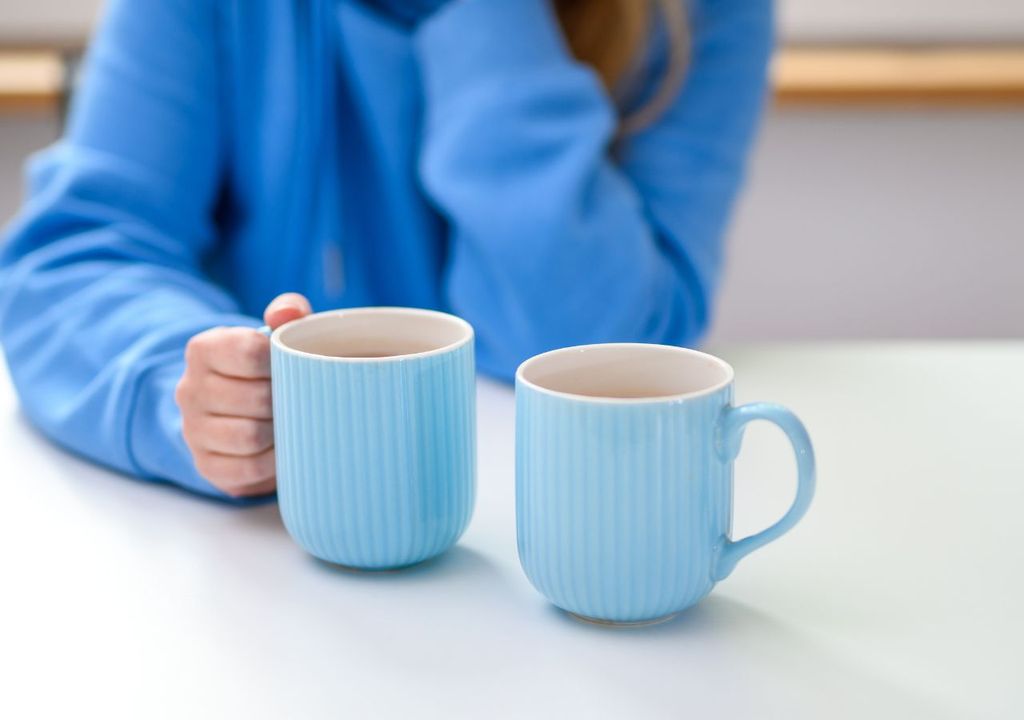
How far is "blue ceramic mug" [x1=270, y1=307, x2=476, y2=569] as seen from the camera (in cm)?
47

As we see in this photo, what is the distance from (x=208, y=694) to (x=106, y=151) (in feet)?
1.63

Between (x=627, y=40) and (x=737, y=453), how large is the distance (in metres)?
0.58

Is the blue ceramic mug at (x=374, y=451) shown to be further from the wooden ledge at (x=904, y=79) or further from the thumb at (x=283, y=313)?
the wooden ledge at (x=904, y=79)

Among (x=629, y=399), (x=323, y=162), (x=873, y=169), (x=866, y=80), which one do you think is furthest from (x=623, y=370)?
(x=873, y=169)

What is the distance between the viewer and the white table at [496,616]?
1.33 feet

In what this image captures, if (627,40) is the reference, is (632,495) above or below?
below

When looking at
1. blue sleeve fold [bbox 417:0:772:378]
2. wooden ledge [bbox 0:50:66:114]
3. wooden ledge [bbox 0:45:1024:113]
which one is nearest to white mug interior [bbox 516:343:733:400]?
blue sleeve fold [bbox 417:0:772:378]

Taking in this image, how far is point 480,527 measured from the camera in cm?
56

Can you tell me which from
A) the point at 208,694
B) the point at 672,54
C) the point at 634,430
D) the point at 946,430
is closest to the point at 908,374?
the point at 946,430

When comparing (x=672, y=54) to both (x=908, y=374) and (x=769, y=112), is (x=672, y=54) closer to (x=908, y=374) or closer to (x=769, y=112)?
(x=908, y=374)

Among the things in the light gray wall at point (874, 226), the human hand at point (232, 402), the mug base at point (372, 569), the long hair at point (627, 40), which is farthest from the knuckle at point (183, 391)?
the light gray wall at point (874, 226)

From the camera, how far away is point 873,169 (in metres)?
1.79

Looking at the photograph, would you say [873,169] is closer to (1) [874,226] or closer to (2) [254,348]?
(1) [874,226]

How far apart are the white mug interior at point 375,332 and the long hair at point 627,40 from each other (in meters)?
0.48
